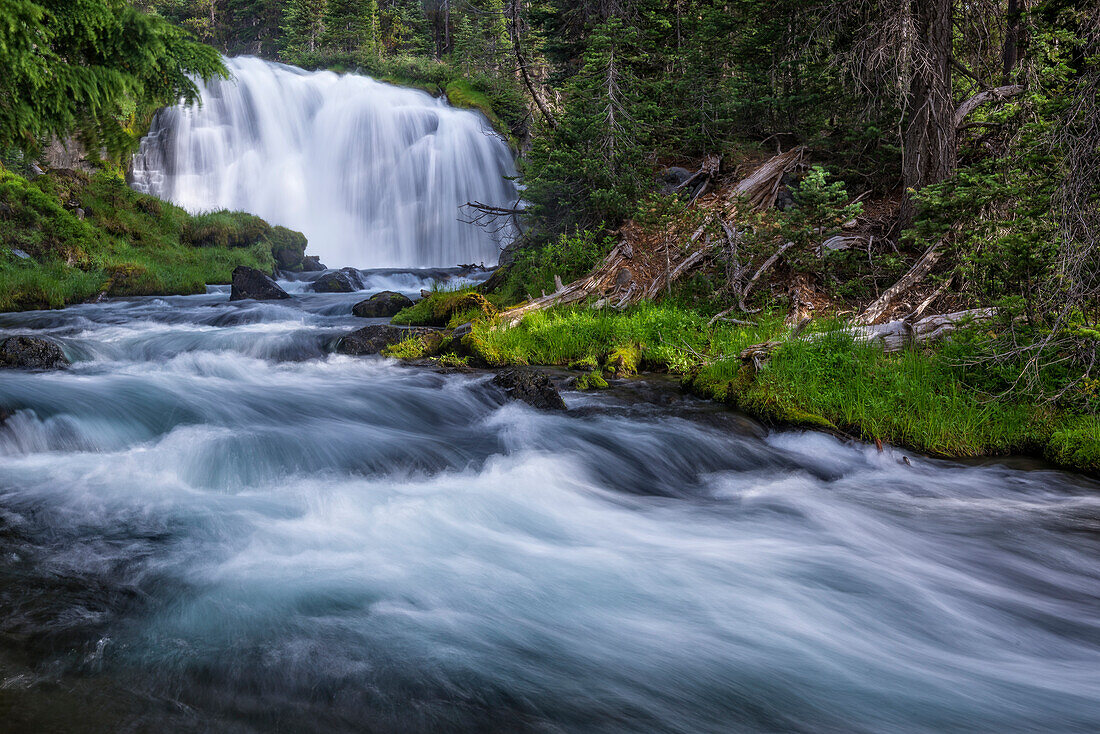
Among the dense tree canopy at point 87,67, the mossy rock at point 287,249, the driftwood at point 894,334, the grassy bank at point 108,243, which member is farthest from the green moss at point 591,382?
the mossy rock at point 287,249

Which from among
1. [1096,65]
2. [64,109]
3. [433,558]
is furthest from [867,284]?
[64,109]

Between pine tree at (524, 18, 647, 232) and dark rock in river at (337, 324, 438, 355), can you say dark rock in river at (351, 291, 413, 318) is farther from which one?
pine tree at (524, 18, 647, 232)

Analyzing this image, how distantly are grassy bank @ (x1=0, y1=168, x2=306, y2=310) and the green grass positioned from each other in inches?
405

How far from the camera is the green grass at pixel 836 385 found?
5500mm

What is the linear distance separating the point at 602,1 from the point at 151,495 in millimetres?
11901

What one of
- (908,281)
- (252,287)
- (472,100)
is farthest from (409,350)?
(472,100)

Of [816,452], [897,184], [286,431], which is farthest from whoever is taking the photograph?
[897,184]

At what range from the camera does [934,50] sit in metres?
7.49

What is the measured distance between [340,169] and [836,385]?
72.1 ft

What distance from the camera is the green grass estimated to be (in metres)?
5.50

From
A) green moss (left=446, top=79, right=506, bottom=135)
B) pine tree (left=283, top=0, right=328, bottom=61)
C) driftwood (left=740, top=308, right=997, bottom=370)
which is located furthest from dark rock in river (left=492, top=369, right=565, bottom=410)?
pine tree (left=283, top=0, right=328, bottom=61)

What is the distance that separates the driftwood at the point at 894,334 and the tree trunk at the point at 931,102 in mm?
1650

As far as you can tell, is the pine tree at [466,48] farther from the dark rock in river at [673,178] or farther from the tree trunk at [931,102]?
the tree trunk at [931,102]

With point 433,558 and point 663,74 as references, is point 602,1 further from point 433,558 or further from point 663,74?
point 433,558
